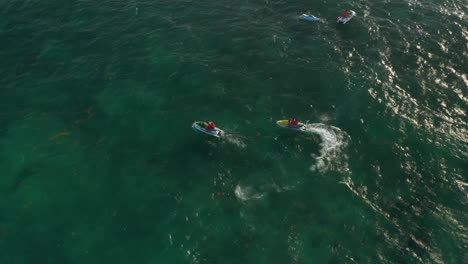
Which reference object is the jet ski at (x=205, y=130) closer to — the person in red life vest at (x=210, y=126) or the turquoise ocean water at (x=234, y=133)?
the person in red life vest at (x=210, y=126)

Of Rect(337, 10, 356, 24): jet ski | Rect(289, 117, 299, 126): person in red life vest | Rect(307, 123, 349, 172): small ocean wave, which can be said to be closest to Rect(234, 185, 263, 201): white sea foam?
Rect(307, 123, 349, 172): small ocean wave

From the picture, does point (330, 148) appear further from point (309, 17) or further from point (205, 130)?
point (309, 17)

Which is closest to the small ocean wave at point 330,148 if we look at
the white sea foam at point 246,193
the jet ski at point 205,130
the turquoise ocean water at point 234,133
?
the turquoise ocean water at point 234,133

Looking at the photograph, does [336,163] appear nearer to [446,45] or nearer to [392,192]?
[392,192]

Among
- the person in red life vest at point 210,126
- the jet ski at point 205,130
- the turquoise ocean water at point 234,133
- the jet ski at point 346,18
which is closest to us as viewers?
the turquoise ocean water at point 234,133

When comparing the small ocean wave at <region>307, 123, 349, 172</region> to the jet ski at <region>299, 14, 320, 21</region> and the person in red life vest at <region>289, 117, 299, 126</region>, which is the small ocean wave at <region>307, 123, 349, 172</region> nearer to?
the person in red life vest at <region>289, 117, 299, 126</region>

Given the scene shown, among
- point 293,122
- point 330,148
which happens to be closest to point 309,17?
point 293,122
